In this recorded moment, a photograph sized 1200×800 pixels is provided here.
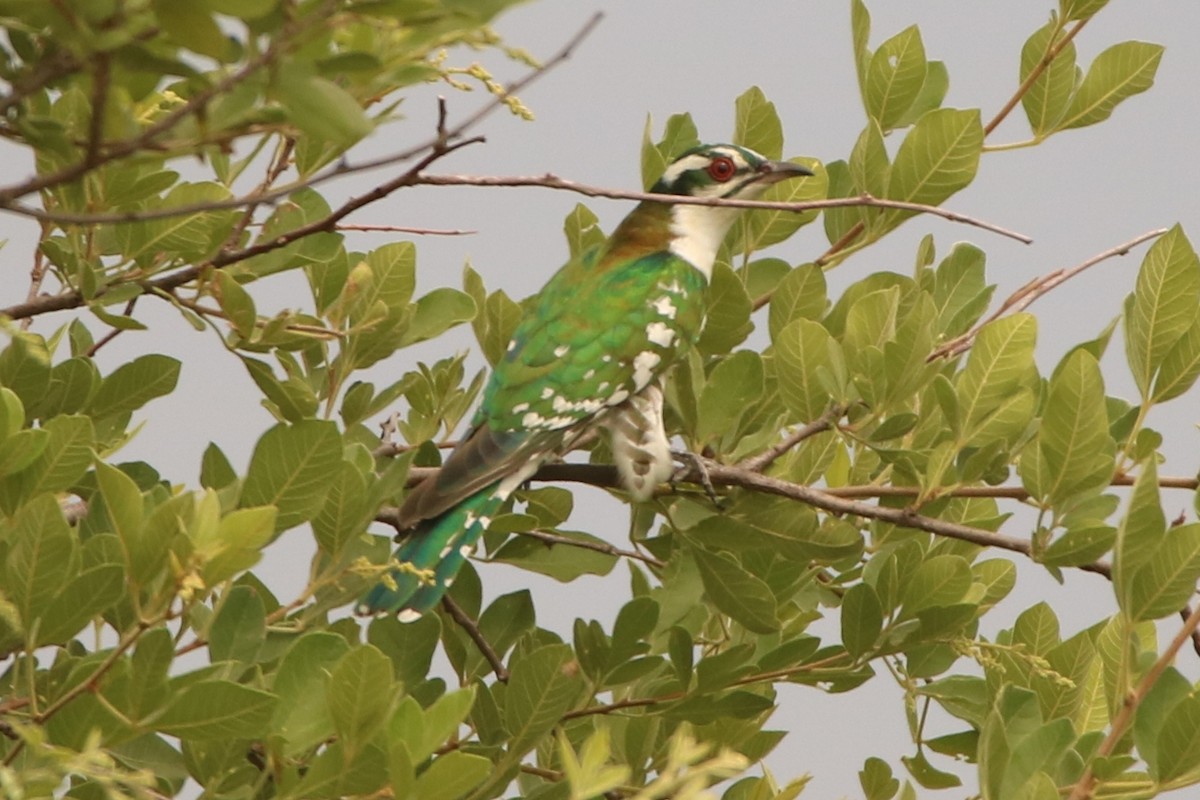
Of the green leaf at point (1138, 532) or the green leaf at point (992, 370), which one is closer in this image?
the green leaf at point (1138, 532)

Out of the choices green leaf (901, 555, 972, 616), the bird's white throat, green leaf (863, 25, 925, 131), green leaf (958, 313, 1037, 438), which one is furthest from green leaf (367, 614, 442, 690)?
the bird's white throat

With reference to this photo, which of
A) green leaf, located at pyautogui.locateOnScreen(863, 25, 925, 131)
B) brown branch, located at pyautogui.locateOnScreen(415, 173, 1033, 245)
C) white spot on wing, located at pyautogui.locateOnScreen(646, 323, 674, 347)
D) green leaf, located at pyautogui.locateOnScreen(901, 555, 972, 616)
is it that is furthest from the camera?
white spot on wing, located at pyautogui.locateOnScreen(646, 323, 674, 347)

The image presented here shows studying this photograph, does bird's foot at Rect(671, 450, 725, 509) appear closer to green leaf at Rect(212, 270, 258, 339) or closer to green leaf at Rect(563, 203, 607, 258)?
green leaf at Rect(563, 203, 607, 258)

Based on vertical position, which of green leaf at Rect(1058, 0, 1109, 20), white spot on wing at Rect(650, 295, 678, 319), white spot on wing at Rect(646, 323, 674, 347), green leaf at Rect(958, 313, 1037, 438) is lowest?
green leaf at Rect(958, 313, 1037, 438)

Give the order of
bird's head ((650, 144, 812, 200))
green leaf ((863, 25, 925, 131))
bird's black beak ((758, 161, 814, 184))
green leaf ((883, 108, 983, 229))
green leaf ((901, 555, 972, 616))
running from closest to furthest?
green leaf ((901, 555, 972, 616)) → green leaf ((883, 108, 983, 229)) → green leaf ((863, 25, 925, 131)) → bird's black beak ((758, 161, 814, 184)) → bird's head ((650, 144, 812, 200))

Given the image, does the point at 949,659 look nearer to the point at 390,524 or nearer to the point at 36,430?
the point at 390,524

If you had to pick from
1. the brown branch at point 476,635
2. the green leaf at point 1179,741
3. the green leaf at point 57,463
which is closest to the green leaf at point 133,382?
the green leaf at point 57,463

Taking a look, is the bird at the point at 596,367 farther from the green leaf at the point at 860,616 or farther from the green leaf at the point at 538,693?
the green leaf at the point at 860,616

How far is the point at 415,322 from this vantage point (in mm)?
2555

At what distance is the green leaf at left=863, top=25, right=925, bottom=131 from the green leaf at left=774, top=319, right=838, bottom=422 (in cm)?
50

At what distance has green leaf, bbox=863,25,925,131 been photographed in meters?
2.64

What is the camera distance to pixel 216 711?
1.60 meters

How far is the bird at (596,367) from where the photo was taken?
102 inches

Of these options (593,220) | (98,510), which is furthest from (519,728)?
(593,220)
